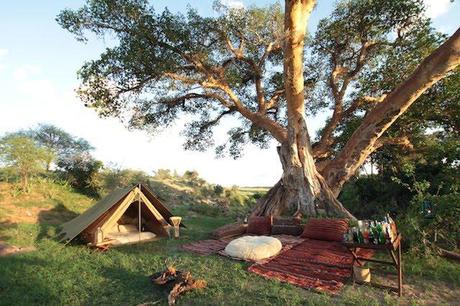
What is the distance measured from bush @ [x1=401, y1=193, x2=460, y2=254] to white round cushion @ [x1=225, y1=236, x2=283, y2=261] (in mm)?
2752

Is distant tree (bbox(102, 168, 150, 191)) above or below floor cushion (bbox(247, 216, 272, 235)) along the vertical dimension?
above

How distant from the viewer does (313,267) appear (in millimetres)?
6133

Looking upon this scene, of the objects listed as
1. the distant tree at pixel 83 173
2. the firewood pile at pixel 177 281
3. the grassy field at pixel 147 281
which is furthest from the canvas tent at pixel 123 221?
the distant tree at pixel 83 173

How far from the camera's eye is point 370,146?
38.0ft

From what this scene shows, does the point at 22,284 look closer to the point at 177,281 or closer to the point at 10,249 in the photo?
the point at 10,249

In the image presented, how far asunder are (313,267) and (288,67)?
22.6ft

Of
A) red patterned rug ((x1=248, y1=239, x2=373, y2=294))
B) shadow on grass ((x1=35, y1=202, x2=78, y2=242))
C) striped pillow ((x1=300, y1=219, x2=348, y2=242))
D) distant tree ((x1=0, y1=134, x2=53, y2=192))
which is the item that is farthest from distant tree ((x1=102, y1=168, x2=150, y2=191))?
red patterned rug ((x1=248, y1=239, x2=373, y2=294))

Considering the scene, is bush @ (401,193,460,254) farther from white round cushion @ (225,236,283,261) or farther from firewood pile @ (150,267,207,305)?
firewood pile @ (150,267,207,305)

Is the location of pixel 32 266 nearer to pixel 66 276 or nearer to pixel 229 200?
pixel 66 276

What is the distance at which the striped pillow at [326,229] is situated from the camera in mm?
8336

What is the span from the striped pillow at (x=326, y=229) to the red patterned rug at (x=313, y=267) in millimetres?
537

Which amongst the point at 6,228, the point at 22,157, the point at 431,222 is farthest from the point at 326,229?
the point at 22,157

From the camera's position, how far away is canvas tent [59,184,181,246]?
793 centimetres

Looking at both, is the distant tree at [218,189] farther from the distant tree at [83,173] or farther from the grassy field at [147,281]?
the grassy field at [147,281]
